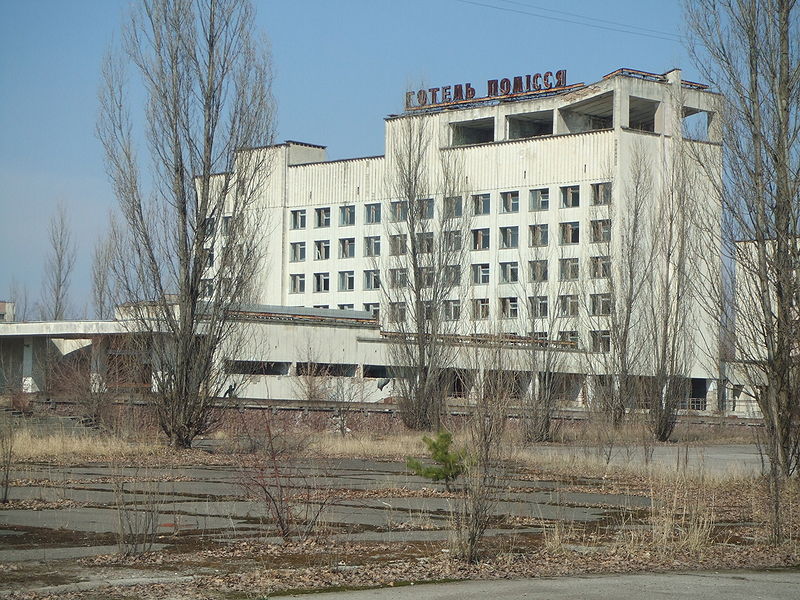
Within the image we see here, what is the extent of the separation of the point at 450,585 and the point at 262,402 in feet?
117

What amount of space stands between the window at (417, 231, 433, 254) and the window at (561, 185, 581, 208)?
2720cm

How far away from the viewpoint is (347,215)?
7688cm

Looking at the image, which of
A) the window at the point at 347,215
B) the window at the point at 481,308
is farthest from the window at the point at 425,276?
the window at the point at 347,215

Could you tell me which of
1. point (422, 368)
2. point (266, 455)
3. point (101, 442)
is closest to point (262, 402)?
point (422, 368)

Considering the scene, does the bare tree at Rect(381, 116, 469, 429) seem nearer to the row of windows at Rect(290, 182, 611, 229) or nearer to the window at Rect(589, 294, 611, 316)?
the window at Rect(589, 294, 611, 316)

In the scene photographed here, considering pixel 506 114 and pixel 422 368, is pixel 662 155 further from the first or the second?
pixel 422 368

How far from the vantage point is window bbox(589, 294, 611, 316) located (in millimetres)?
48066

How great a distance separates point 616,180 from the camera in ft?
216

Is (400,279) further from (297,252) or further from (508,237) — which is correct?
(297,252)

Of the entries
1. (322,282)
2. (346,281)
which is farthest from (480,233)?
(322,282)

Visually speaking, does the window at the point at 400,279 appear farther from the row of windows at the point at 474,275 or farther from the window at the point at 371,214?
the window at the point at 371,214

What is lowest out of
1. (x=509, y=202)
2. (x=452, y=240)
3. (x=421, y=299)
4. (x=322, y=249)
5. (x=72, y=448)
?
(x=72, y=448)

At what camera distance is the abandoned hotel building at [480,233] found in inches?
1898

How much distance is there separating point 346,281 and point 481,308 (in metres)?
12.4
